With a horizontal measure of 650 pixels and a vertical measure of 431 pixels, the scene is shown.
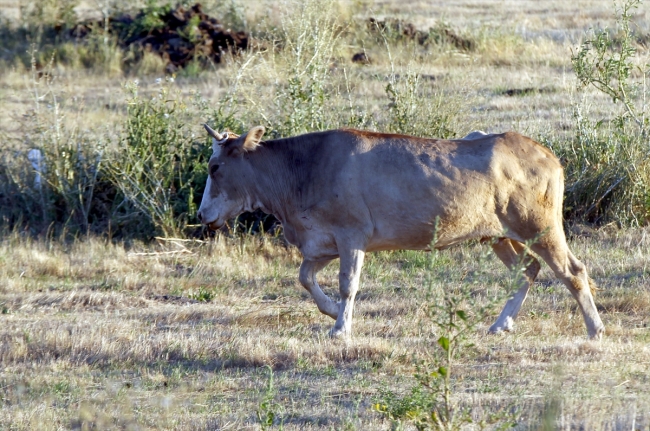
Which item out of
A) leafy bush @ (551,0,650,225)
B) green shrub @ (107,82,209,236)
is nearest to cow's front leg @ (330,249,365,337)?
green shrub @ (107,82,209,236)

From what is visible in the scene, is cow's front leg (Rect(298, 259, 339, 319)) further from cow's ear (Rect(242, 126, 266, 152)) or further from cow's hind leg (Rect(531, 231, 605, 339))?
cow's hind leg (Rect(531, 231, 605, 339))

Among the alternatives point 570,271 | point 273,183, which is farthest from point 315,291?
point 570,271

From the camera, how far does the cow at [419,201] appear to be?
8.48 m

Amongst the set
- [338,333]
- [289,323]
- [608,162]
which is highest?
[608,162]

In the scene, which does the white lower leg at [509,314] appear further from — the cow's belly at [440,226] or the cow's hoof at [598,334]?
the cow's belly at [440,226]

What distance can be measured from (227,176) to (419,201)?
6.34ft

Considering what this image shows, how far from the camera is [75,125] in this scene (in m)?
14.2

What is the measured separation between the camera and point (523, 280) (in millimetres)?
8914

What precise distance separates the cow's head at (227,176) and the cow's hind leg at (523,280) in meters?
2.47

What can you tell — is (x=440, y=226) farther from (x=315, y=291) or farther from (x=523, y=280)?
(x=315, y=291)

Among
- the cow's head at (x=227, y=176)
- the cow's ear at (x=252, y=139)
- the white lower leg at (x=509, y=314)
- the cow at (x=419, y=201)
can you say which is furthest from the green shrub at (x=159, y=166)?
the white lower leg at (x=509, y=314)

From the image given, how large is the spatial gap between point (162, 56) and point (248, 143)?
1398 centimetres

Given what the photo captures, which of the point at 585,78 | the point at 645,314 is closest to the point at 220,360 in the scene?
the point at 645,314

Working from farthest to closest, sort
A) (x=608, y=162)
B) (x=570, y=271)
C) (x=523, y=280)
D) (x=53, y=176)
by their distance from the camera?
(x=53, y=176), (x=608, y=162), (x=523, y=280), (x=570, y=271)
